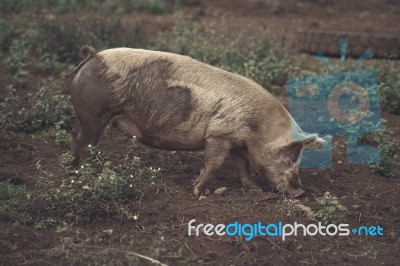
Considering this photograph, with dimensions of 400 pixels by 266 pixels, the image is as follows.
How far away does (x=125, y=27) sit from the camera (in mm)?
11383

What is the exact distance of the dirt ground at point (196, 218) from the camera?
5535 mm

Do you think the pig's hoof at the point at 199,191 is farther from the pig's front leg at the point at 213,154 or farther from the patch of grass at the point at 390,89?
the patch of grass at the point at 390,89

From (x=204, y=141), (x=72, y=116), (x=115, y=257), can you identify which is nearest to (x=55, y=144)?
(x=72, y=116)

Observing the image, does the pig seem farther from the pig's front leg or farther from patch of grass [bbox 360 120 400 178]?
patch of grass [bbox 360 120 400 178]

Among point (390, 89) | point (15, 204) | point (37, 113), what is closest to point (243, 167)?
point (15, 204)

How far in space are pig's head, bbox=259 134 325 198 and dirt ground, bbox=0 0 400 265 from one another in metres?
0.13

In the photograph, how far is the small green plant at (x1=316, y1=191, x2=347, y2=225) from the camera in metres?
6.21

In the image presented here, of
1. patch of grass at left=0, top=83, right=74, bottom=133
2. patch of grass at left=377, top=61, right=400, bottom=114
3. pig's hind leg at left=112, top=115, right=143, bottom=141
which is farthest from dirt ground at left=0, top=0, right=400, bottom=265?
patch of grass at left=377, top=61, right=400, bottom=114

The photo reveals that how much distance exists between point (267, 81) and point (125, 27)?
107 inches

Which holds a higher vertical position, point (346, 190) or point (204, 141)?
point (204, 141)

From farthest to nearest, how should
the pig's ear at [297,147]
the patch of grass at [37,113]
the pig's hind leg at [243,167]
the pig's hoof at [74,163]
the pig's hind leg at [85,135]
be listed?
the patch of grass at [37,113] → the pig's hoof at [74,163] → the pig's hind leg at [243,167] → the pig's hind leg at [85,135] → the pig's ear at [297,147]

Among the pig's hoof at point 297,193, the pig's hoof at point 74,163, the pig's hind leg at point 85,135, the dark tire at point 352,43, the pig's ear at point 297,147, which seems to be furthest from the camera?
the dark tire at point 352,43

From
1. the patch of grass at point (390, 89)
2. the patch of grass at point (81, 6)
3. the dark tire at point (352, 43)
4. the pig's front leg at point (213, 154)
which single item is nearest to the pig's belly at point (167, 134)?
the pig's front leg at point (213, 154)

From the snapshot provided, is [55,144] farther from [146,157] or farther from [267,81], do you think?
[267,81]
